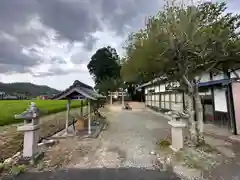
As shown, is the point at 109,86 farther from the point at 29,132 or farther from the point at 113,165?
the point at 113,165

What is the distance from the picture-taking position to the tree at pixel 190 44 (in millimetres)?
4988

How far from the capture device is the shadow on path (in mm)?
3877

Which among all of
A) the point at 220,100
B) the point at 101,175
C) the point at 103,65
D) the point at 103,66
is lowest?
the point at 101,175

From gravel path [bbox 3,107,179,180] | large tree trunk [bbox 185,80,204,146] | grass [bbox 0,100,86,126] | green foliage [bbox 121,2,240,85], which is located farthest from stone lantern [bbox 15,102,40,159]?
large tree trunk [bbox 185,80,204,146]

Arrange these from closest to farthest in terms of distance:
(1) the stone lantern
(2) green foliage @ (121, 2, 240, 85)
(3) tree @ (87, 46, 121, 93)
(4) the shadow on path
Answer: (4) the shadow on path, (1) the stone lantern, (2) green foliage @ (121, 2, 240, 85), (3) tree @ (87, 46, 121, 93)

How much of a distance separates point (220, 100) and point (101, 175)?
7.57 metres

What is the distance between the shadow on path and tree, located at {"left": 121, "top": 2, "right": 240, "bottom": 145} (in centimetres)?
230

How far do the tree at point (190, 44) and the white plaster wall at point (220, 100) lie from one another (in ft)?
9.65

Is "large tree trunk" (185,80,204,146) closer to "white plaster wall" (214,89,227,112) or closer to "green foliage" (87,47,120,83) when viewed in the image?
"white plaster wall" (214,89,227,112)

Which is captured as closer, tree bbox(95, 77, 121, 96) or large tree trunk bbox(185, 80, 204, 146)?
large tree trunk bbox(185, 80, 204, 146)

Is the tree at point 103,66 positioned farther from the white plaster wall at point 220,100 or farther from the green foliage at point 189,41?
the green foliage at point 189,41

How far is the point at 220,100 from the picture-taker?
8.81m

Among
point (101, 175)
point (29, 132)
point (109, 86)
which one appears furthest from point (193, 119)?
point (109, 86)

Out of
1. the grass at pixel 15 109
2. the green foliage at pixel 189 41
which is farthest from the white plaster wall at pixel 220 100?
the grass at pixel 15 109
